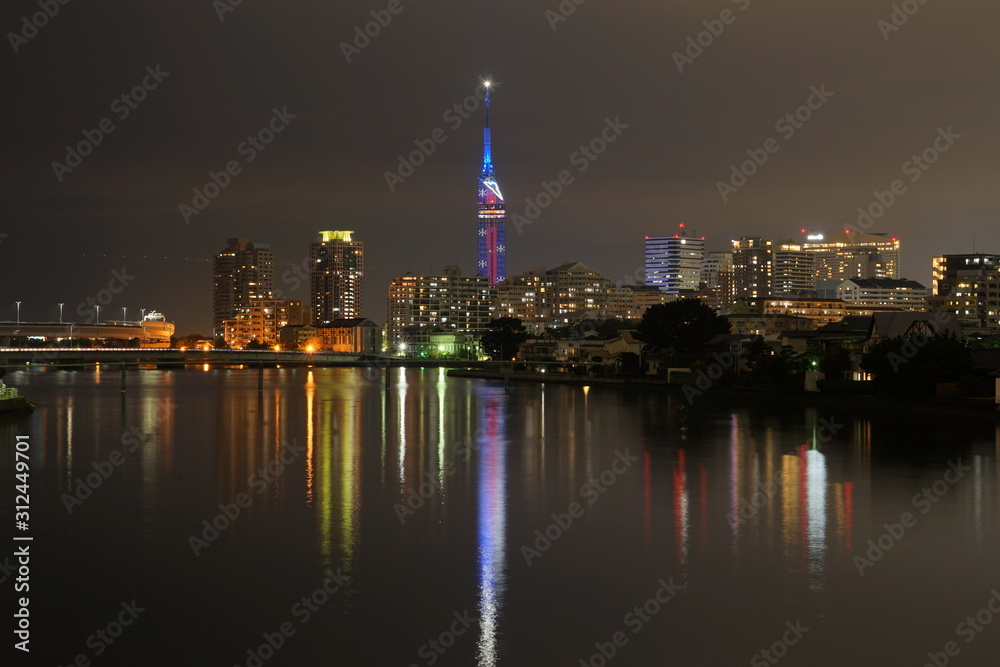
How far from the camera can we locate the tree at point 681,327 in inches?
1526

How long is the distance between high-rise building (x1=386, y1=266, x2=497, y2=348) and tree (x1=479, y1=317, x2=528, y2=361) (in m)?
32.5

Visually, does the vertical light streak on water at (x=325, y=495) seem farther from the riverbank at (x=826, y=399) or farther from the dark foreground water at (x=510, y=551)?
the riverbank at (x=826, y=399)

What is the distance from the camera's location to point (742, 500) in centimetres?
1177

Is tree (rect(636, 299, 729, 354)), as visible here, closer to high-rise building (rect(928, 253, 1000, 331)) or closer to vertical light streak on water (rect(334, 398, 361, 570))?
vertical light streak on water (rect(334, 398, 361, 570))

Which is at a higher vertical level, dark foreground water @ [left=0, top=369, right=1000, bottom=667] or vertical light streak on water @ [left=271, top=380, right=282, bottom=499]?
vertical light streak on water @ [left=271, top=380, right=282, bottom=499]

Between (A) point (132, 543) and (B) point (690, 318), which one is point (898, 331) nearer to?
(B) point (690, 318)

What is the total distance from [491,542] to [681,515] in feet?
8.37

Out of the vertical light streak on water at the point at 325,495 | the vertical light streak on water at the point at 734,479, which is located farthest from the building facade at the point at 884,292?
the vertical light streak on water at the point at 325,495

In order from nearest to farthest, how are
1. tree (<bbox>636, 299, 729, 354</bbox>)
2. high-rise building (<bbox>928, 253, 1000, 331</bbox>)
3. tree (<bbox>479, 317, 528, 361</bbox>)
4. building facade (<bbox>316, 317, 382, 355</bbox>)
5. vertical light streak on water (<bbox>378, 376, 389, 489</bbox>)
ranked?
vertical light streak on water (<bbox>378, 376, 389, 489</bbox>) < tree (<bbox>636, 299, 729, 354</bbox>) < high-rise building (<bbox>928, 253, 1000, 331</bbox>) < tree (<bbox>479, 317, 528, 361</bbox>) < building facade (<bbox>316, 317, 382, 355</bbox>)

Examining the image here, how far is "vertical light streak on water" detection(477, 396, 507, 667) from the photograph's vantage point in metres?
6.89

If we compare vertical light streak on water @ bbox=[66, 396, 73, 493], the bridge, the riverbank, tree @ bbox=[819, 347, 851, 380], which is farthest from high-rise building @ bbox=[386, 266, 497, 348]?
vertical light streak on water @ bbox=[66, 396, 73, 493]

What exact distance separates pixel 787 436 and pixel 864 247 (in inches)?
4482

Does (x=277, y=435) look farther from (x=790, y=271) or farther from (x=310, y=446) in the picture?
(x=790, y=271)

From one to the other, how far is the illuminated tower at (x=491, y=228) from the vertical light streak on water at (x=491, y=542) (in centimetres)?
Result: 10921
